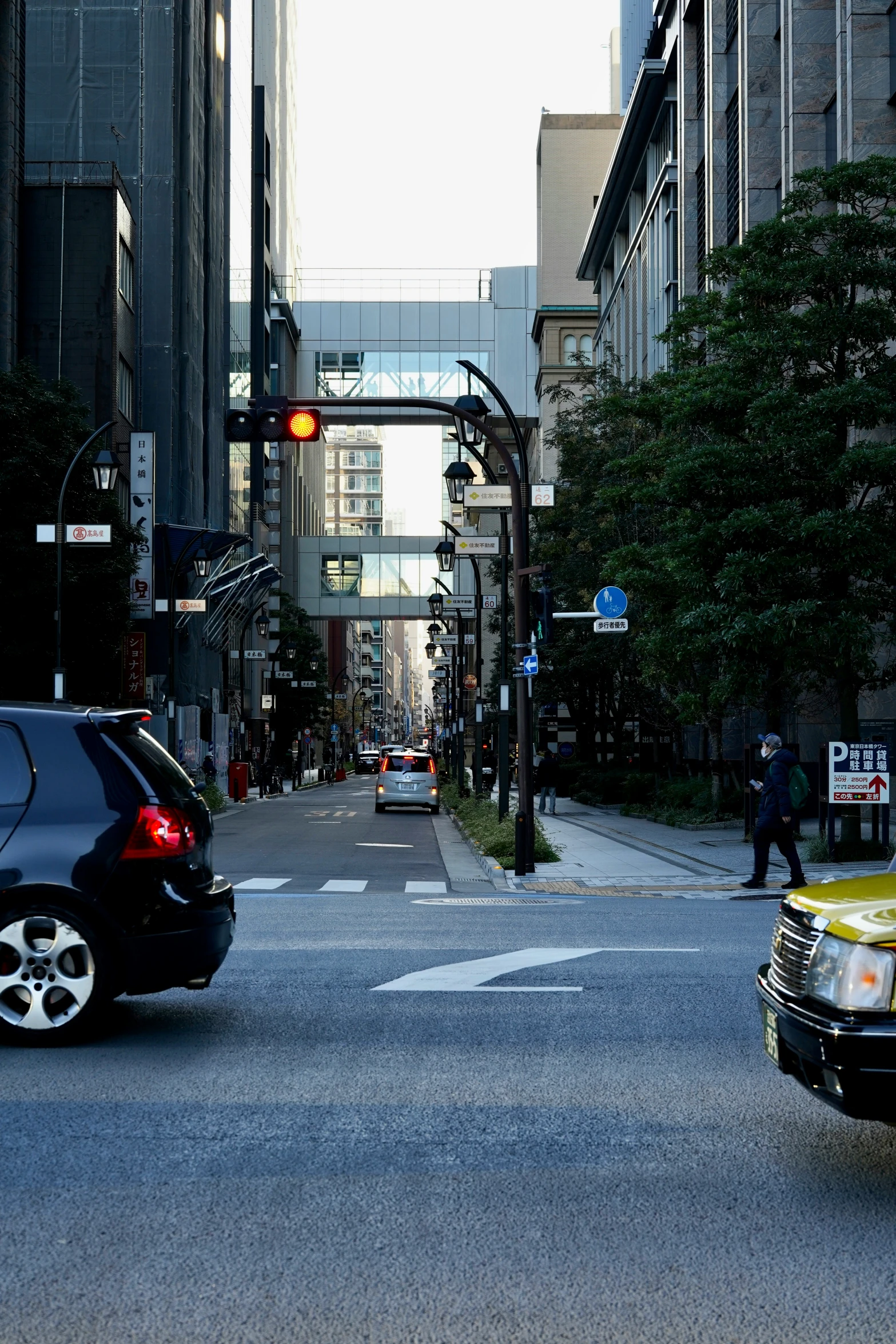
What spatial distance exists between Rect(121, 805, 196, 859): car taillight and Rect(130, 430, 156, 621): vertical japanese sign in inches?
1657

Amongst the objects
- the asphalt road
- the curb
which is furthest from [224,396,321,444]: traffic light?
the curb

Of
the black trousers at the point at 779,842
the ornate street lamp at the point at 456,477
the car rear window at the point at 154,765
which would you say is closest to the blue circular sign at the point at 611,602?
the ornate street lamp at the point at 456,477

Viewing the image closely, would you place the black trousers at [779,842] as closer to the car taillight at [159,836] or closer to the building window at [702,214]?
the car taillight at [159,836]

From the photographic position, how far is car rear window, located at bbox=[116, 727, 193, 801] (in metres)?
7.71

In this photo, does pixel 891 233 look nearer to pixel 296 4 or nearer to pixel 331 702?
pixel 331 702

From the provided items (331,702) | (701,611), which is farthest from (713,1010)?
(331,702)

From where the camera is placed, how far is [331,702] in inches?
4222

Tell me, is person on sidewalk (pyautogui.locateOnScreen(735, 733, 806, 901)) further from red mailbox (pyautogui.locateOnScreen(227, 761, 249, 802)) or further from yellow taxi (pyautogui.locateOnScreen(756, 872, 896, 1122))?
red mailbox (pyautogui.locateOnScreen(227, 761, 249, 802))

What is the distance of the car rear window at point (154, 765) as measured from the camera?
771 cm

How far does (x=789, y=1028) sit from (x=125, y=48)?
5810cm

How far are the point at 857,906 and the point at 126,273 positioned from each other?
50.6 m

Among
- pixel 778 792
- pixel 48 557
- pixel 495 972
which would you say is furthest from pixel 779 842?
pixel 48 557

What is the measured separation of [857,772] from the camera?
20.9 m

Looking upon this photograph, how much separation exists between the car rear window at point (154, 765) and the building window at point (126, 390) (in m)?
43.9
